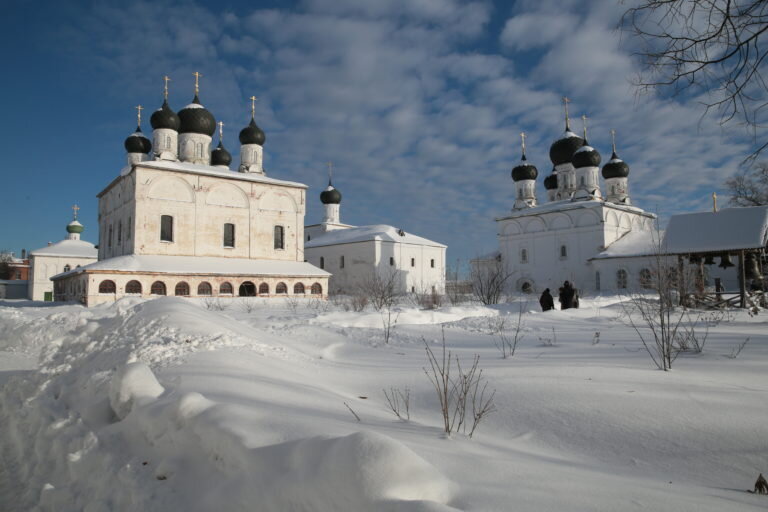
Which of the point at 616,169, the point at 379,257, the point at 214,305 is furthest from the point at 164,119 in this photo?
the point at 616,169

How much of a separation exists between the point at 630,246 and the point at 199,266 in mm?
25870

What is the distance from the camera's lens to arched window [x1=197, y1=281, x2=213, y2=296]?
72.4 feet

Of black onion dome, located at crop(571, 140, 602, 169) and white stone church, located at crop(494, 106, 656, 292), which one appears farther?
black onion dome, located at crop(571, 140, 602, 169)

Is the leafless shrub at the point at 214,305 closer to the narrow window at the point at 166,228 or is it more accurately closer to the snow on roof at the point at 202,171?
the narrow window at the point at 166,228

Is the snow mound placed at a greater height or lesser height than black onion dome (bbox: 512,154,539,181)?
lesser

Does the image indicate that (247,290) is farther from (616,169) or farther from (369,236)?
(616,169)

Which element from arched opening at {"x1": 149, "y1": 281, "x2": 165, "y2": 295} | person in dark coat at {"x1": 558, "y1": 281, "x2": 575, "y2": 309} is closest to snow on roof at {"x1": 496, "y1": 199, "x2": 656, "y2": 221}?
person in dark coat at {"x1": 558, "y1": 281, "x2": 575, "y2": 309}

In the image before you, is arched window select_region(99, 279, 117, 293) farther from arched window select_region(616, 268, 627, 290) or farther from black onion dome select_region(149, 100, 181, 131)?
A: arched window select_region(616, 268, 627, 290)

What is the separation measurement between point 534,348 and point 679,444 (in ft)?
13.5

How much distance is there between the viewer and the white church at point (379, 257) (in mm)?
33906

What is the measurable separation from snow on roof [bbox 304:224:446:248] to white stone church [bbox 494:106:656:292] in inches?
264

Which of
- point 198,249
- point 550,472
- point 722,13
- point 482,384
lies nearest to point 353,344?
point 482,384

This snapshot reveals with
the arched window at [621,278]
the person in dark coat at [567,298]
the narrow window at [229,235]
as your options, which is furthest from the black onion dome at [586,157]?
the narrow window at [229,235]

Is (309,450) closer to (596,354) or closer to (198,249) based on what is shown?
(596,354)
